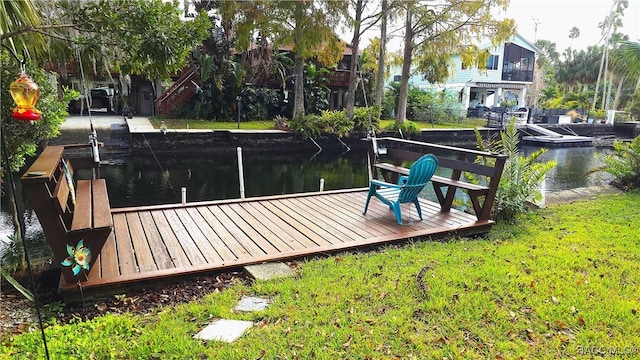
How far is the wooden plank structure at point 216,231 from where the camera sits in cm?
304

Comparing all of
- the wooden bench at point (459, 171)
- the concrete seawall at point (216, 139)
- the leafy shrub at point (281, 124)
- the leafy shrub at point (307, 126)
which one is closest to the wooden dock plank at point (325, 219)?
the wooden bench at point (459, 171)

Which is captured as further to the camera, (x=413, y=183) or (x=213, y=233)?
(x=413, y=183)

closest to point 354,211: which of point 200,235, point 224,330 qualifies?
point 200,235

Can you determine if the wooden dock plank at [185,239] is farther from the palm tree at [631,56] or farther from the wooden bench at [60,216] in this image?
the palm tree at [631,56]

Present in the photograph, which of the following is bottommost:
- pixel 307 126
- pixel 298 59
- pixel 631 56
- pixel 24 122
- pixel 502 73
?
pixel 307 126

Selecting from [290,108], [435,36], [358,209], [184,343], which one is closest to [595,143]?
[435,36]

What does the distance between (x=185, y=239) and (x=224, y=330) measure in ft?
5.84

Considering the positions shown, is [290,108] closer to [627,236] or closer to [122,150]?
[122,150]

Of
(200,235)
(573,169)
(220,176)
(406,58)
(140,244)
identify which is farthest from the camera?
(406,58)

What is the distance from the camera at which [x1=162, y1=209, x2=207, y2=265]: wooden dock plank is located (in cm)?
361

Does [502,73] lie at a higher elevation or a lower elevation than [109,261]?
higher

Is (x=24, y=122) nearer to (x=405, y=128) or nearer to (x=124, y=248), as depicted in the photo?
(x=124, y=248)

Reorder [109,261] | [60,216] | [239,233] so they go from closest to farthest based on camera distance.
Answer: [60,216] < [109,261] < [239,233]

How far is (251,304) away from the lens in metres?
2.83
